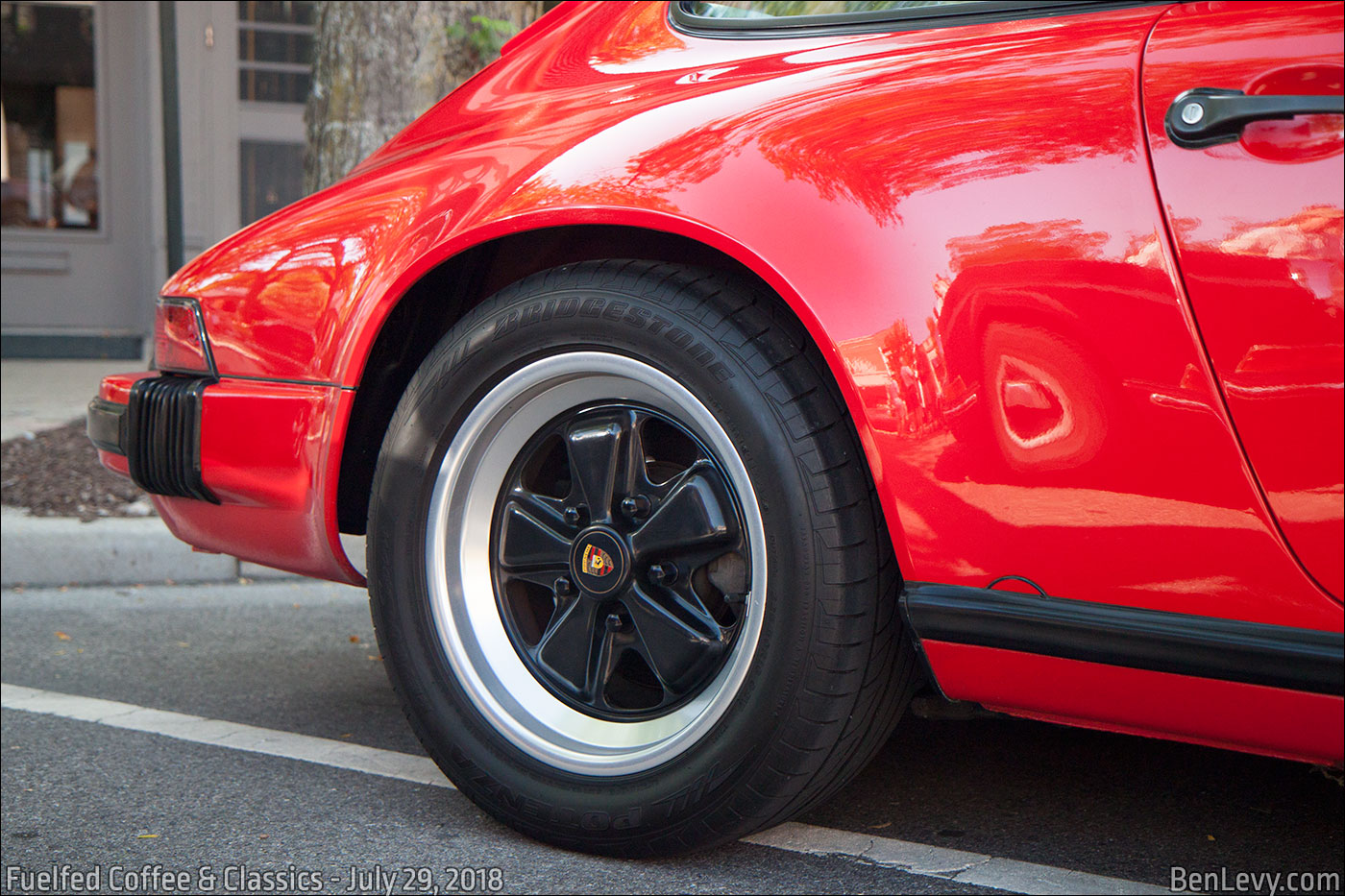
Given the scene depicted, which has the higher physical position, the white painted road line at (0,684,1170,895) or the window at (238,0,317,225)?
the window at (238,0,317,225)

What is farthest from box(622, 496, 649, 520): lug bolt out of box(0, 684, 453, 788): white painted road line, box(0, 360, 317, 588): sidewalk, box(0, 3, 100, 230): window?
box(0, 3, 100, 230): window

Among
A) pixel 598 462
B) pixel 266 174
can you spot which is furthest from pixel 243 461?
pixel 266 174

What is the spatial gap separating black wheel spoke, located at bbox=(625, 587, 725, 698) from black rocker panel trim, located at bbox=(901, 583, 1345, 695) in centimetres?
36

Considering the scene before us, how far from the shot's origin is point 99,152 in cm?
859

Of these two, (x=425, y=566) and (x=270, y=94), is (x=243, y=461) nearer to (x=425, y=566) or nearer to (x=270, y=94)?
(x=425, y=566)


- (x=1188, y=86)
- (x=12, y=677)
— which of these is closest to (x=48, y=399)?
(x=12, y=677)

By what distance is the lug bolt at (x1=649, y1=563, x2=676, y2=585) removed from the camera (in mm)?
1914

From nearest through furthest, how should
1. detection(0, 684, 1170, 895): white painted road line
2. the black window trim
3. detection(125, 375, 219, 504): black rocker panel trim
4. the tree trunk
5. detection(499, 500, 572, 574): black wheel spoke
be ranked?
1. the black window trim
2. detection(0, 684, 1170, 895): white painted road line
3. detection(499, 500, 572, 574): black wheel spoke
4. detection(125, 375, 219, 504): black rocker panel trim
5. the tree trunk

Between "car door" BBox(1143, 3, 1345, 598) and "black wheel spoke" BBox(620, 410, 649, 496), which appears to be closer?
"car door" BBox(1143, 3, 1345, 598)

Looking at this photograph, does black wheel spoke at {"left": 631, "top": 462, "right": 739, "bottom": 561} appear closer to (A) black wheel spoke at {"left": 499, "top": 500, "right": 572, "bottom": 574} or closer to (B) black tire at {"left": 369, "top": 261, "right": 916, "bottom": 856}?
(B) black tire at {"left": 369, "top": 261, "right": 916, "bottom": 856}

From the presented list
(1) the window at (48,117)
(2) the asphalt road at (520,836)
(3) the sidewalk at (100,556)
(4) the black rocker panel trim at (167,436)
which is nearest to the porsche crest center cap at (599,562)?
(2) the asphalt road at (520,836)

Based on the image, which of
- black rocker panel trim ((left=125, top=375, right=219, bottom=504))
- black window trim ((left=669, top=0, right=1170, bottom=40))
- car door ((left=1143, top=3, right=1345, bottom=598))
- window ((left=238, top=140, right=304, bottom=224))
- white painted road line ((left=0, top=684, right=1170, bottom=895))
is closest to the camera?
car door ((left=1143, top=3, right=1345, bottom=598))

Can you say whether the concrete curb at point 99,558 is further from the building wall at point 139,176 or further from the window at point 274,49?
the window at point 274,49

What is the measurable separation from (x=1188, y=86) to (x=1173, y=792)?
1233 millimetres
